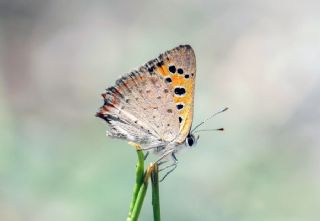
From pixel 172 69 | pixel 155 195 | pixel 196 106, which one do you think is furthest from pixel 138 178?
pixel 196 106

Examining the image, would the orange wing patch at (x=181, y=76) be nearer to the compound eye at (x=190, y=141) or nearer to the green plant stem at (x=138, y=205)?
the compound eye at (x=190, y=141)

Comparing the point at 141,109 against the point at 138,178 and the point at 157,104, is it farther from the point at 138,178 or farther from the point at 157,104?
the point at 138,178

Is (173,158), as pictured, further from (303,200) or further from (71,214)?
(303,200)

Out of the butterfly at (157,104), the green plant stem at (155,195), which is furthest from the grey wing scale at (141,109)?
the green plant stem at (155,195)

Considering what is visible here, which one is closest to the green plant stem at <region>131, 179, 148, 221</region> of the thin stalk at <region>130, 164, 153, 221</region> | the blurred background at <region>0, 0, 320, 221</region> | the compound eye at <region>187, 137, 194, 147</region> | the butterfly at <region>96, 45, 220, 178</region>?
the thin stalk at <region>130, 164, 153, 221</region>

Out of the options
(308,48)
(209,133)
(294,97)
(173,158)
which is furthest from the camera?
(308,48)

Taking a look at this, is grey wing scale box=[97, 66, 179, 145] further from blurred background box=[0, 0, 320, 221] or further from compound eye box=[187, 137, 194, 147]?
blurred background box=[0, 0, 320, 221]

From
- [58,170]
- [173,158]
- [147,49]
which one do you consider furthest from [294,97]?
[173,158]
